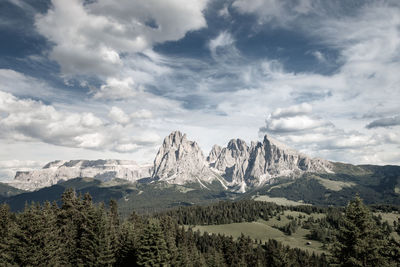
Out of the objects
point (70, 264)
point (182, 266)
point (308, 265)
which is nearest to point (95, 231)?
point (70, 264)

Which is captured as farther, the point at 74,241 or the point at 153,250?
the point at 74,241

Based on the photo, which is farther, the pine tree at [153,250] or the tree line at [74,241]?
the tree line at [74,241]

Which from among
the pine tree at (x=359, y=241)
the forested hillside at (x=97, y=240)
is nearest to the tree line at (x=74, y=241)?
the forested hillside at (x=97, y=240)

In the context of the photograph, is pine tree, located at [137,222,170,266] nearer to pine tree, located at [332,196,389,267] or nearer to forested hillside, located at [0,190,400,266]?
forested hillside, located at [0,190,400,266]

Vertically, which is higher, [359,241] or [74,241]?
[359,241]

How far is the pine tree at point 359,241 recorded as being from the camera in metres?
33.3

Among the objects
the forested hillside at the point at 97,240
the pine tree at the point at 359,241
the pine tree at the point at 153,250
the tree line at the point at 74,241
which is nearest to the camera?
the pine tree at the point at 359,241

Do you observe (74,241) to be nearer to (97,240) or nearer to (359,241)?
(97,240)

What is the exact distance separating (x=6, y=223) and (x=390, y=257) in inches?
3310

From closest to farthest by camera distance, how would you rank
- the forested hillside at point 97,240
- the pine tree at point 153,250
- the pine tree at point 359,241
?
the pine tree at point 359,241
the forested hillside at point 97,240
the pine tree at point 153,250

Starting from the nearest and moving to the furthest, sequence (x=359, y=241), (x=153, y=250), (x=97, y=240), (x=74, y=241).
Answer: (x=359, y=241) < (x=153, y=250) < (x=97, y=240) < (x=74, y=241)

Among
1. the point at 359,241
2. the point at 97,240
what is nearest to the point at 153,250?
the point at 97,240

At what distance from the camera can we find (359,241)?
3378cm

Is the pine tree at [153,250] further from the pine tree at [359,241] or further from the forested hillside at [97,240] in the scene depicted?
the pine tree at [359,241]
